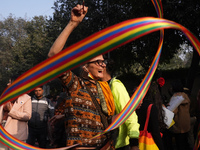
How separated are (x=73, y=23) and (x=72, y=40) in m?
23.1

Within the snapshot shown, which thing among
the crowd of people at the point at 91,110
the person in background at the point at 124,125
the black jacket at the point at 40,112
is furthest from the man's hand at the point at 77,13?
the black jacket at the point at 40,112

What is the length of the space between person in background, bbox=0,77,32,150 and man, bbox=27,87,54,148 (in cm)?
148

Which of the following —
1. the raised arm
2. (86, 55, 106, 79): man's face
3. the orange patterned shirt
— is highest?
the raised arm

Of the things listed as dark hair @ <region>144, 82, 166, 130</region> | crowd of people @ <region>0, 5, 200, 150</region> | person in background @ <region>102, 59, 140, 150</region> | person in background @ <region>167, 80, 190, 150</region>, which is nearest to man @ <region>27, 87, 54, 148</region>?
person in background @ <region>167, 80, 190, 150</region>

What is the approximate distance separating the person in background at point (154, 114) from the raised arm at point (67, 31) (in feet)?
5.72

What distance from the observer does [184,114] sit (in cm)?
565

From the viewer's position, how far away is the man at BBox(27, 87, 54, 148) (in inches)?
263

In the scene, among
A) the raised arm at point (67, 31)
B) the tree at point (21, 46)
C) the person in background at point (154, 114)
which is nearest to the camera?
the raised arm at point (67, 31)

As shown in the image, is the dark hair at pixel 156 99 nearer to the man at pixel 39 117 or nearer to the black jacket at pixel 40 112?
the man at pixel 39 117

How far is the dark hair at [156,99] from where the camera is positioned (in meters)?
4.09

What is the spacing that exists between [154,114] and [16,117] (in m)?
2.42

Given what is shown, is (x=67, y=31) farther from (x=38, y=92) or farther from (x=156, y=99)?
(x=38, y=92)

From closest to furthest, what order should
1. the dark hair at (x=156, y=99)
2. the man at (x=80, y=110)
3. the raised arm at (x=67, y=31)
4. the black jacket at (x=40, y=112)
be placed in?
the raised arm at (x=67, y=31) < the man at (x=80, y=110) < the dark hair at (x=156, y=99) < the black jacket at (x=40, y=112)

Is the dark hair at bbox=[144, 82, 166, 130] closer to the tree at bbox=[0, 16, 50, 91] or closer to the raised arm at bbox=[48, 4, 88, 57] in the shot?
the raised arm at bbox=[48, 4, 88, 57]
